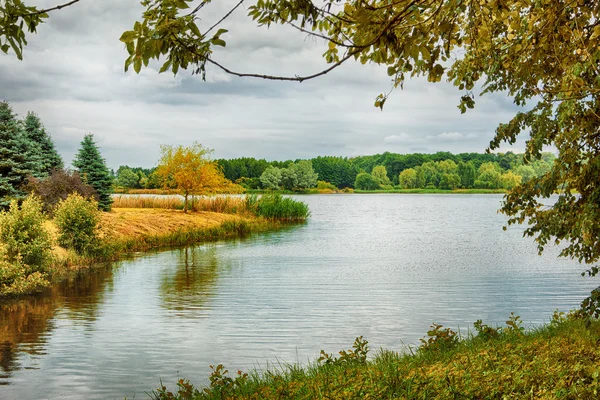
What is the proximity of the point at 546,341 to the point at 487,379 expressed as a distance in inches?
79.6

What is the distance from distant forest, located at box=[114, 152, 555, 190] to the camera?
105250 millimetres

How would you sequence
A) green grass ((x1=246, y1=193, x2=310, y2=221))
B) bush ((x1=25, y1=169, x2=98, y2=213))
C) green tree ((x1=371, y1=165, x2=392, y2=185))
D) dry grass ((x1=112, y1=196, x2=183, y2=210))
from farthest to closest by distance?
green tree ((x1=371, y1=165, x2=392, y2=185)) → green grass ((x1=246, y1=193, x2=310, y2=221)) → dry grass ((x1=112, y1=196, x2=183, y2=210)) → bush ((x1=25, y1=169, x2=98, y2=213))

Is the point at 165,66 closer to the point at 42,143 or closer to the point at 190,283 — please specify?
the point at 190,283

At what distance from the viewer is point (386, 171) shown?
151 m

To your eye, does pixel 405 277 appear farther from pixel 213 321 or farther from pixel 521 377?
pixel 521 377

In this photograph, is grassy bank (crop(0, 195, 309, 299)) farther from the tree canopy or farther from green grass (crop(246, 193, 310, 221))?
the tree canopy

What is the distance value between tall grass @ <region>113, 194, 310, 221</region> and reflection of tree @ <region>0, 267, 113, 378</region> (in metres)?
21.6

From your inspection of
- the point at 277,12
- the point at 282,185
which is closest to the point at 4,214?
the point at 277,12

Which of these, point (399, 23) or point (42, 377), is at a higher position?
point (399, 23)

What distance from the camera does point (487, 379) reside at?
5.23 meters

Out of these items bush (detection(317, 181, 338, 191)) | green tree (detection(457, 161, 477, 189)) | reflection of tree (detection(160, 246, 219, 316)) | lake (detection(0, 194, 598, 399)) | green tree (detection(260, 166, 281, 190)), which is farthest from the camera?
bush (detection(317, 181, 338, 191))

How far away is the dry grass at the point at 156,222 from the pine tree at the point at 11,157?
4.57 meters

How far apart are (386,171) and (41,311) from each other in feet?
467

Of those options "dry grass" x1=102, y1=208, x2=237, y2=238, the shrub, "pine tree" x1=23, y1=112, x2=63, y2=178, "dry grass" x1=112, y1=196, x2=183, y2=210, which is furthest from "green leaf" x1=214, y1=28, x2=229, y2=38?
"dry grass" x1=112, y1=196, x2=183, y2=210
